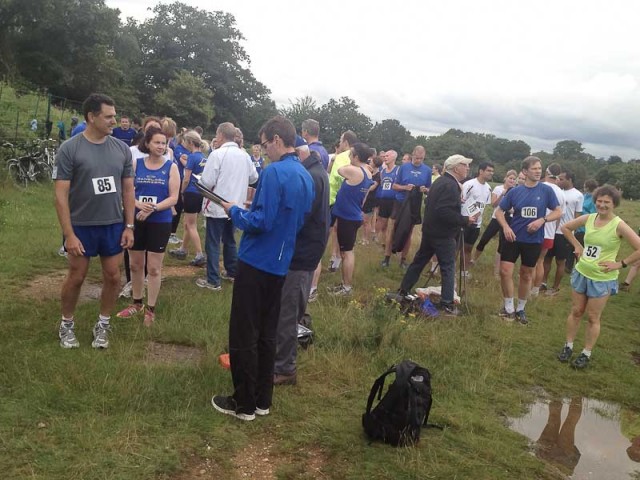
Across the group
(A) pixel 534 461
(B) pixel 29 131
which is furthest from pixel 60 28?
(A) pixel 534 461

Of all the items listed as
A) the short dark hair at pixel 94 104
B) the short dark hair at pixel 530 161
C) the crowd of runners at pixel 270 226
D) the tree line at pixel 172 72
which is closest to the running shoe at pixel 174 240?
the crowd of runners at pixel 270 226

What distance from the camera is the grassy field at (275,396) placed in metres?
3.10

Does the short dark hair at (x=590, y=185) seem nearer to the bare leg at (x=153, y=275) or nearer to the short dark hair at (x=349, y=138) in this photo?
the short dark hair at (x=349, y=138)

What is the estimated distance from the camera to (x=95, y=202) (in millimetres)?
4133

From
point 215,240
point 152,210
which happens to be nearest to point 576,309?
point 215,240

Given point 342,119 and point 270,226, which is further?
point 342,119

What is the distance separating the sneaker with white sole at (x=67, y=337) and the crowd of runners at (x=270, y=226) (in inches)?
0.5

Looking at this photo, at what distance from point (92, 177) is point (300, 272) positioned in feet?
6.01

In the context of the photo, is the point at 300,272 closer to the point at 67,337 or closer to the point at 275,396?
the point at 275,396

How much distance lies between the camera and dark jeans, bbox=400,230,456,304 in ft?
21.9

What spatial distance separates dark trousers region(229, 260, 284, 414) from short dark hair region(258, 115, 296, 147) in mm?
882

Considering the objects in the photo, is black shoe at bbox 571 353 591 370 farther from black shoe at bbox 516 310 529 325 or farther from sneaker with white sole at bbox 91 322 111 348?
sneaker with white sole at bbox 91 322 111 348

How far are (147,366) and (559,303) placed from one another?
262 inches

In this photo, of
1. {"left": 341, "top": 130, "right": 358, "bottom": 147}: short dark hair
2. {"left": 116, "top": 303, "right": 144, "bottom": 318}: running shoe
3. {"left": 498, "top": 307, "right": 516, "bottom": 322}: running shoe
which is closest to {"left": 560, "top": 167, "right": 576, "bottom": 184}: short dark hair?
{"left": 498, "top": 307, "right": 516, "bottom": 322}: running shoe
